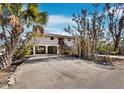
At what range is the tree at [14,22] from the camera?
1794cm

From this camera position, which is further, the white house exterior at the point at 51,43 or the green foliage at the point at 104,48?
the white house exterior at the point at 51,43

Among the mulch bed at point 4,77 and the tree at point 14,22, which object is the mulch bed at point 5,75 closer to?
the mulch bed at point 4,77

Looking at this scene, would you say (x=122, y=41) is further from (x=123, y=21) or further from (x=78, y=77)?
(x=78, y=77)

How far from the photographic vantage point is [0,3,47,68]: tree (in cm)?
1794

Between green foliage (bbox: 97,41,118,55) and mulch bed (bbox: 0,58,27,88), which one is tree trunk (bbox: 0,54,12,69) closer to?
mulch bed (bbox: 0,58,27,88)

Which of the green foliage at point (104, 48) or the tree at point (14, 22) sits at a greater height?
the tree at point (14, 22)

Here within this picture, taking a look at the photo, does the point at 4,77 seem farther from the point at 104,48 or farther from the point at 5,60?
the point at 104,48

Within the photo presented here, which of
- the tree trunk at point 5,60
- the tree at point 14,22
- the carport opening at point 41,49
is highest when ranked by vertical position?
the tree at point 14,22

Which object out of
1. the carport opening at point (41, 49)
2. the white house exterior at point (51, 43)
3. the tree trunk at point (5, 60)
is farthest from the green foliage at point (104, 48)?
the carport opening at point (41, 49)

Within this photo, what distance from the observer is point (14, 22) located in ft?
56.1

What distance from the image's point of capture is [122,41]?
112 feet

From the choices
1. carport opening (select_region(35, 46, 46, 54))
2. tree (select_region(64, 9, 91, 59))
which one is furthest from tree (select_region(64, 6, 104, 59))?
carport opening (select_region(35, 46, 46, 54))

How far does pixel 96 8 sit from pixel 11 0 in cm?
1047

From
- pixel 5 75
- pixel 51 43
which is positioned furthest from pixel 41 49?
pixel 5 75
